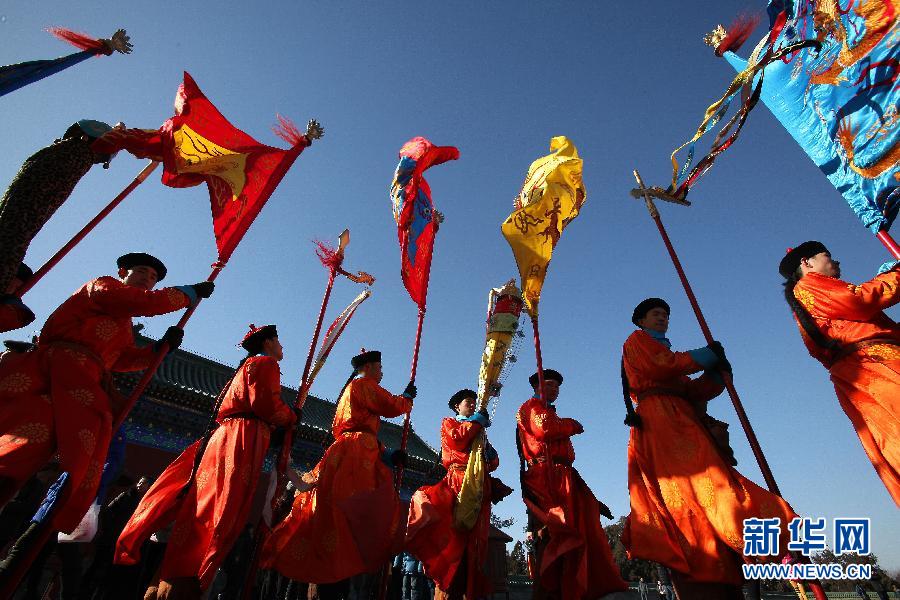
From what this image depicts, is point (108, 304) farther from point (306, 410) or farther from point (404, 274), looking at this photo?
point (306, 410)

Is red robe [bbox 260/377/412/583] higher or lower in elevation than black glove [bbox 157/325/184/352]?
lower

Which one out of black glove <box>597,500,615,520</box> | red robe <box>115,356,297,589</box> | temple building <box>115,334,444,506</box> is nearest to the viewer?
red robe <box>115,356,297,589</box>

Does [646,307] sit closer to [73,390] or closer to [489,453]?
[489,453]

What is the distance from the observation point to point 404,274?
5.68 m

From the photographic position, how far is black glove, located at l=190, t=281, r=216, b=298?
3.66 metres

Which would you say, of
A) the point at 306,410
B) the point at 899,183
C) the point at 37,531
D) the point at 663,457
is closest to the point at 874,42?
the point at 899,183

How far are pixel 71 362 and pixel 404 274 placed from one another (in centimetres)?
338

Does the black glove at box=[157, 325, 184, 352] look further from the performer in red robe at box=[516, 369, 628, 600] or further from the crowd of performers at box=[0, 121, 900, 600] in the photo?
the performer in red robe at box=[516, 369, 628, 600]

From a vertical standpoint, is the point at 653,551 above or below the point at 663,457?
below

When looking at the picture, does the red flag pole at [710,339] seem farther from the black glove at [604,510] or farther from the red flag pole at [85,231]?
the red flag pole at [85,231]

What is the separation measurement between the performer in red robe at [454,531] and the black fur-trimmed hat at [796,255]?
2937 mm

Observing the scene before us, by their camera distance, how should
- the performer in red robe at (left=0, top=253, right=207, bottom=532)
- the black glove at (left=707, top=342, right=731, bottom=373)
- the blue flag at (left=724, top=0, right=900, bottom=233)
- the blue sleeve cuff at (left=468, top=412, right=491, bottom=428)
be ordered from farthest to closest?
the blue sleeve cuff at (left=468, top=412, right=491, bottom=428)
the blue flag at (left=724, top=0, right=900, bottom=233)
the black glove at (left=707, top=342, right=731, bottom=373)
the performer in red robe at (left=0, top=253, right=207, bottom=532)

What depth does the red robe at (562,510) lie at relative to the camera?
3.67m

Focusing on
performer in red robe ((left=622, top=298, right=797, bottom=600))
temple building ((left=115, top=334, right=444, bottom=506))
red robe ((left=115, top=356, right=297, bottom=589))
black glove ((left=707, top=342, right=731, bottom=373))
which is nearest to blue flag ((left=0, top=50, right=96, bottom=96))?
A: red robe ((left=115, top=356, right=297, bottom=589))
